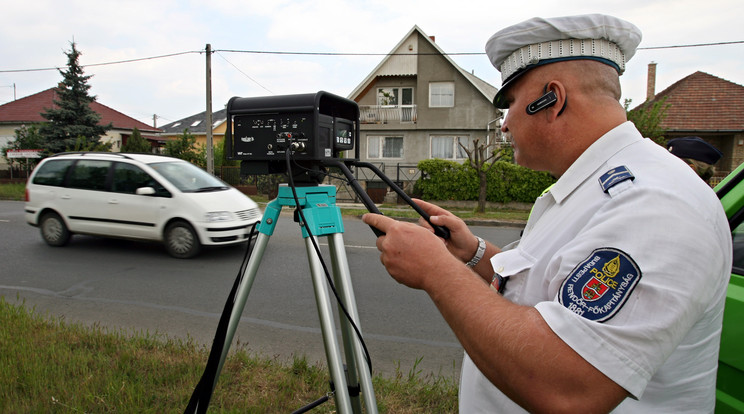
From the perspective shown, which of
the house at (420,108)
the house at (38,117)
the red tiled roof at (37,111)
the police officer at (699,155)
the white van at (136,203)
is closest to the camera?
the police officer at (699,155)

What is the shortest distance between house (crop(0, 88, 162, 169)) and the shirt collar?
36439mm

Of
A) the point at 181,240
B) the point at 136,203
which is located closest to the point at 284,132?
the point at 181,240

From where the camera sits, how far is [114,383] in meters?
2.45

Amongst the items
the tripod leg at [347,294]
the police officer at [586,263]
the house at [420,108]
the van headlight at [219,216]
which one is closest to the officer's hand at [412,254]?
the police officer at [586,263]

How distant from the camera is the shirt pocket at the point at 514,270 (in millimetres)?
1057

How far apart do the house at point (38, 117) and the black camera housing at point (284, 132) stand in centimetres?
3522

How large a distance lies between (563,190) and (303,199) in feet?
3.22

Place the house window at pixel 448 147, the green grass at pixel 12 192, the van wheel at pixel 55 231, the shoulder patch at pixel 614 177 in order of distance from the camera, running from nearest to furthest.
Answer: the shoulder patch at pixel 614 177
the van wheel at pixel 55 231
the green grass at pixel 12 192
the house window at pixel 448 147

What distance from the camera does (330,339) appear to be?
5.48ft

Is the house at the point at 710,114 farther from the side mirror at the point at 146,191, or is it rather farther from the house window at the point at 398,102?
the side mirror at the point at 146,191

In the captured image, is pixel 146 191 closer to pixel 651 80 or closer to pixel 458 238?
pixel 458 238

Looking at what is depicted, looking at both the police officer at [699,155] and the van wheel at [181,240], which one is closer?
the police officer at [699,155]

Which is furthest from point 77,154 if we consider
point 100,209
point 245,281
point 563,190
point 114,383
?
point 563,190

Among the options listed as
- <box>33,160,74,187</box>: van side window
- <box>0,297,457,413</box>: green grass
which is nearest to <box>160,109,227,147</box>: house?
<box>33,160,74,187</box>: van side window
